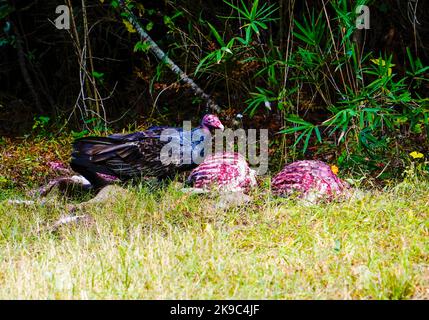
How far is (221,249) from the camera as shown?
12.2 ft

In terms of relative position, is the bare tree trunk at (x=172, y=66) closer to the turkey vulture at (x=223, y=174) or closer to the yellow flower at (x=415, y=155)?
the turkey vulture at (x=223, y=174)

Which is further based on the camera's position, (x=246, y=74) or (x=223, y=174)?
(x=246, y=74)

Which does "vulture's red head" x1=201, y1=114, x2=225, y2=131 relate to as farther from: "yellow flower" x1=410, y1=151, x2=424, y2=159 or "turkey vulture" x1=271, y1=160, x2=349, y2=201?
"yellow flower" x1=410, y1=151, x2=424, y2=159

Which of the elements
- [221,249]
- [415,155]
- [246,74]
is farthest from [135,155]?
[415,155]

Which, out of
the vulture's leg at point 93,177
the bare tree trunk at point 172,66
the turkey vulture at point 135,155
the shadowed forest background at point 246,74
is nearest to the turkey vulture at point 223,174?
the turkey vulture at point 135,155

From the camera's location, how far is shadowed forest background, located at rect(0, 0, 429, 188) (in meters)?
5.32

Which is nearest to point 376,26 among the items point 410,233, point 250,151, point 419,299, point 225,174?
point 250,151

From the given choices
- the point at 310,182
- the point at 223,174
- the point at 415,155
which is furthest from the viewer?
the point at 415,155

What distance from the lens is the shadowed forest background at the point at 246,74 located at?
17.5 ft

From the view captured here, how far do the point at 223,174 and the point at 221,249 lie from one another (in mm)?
1356

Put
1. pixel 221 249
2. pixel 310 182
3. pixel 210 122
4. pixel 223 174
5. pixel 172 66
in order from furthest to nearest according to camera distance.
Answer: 1. pixel 172 66
2. pixel 210 122
3. pixel 223 174
4. pixel 310 182
5. pixel 221 249

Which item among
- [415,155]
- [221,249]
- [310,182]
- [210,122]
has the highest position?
[210,122]

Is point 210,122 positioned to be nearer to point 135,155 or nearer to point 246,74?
point 135,155

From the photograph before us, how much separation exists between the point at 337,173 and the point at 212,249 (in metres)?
1.81
